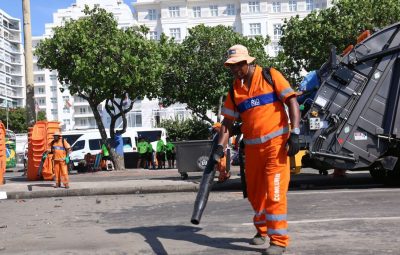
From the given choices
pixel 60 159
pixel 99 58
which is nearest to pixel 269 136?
pixel 60 159

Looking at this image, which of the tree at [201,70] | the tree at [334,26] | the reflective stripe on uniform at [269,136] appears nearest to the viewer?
the reflective stripe on uniform at [269,136]

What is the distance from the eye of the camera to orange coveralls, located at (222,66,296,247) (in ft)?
15.9

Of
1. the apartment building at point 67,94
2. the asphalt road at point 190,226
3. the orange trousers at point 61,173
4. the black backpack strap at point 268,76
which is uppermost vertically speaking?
the apartment building at point 67,94

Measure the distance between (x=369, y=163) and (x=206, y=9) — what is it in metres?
74.3

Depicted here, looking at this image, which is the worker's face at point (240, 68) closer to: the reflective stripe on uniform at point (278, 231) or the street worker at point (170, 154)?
the reflective stripe on uniform at point (278, 231)

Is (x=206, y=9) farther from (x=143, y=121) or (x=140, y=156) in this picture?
(x=140, y=156)

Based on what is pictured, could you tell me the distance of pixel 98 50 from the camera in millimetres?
20828

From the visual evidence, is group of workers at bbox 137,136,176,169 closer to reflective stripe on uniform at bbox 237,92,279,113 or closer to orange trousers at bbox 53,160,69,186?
orange trousers at bbox 53,160,69,186

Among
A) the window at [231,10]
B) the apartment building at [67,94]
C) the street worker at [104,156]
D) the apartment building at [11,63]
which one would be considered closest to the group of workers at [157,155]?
the street worker at [104,156]

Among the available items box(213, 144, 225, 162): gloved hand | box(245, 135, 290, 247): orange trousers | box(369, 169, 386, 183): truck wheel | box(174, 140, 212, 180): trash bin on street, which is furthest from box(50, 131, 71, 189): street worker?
box(245, 135, 290, 247): orange trousers

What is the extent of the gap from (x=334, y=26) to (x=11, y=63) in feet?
363

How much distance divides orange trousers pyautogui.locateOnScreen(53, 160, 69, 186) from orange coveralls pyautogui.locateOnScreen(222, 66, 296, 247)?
8.44m

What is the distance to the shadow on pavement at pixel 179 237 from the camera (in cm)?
534

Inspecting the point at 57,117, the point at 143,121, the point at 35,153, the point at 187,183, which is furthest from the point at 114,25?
the point at 57,117
